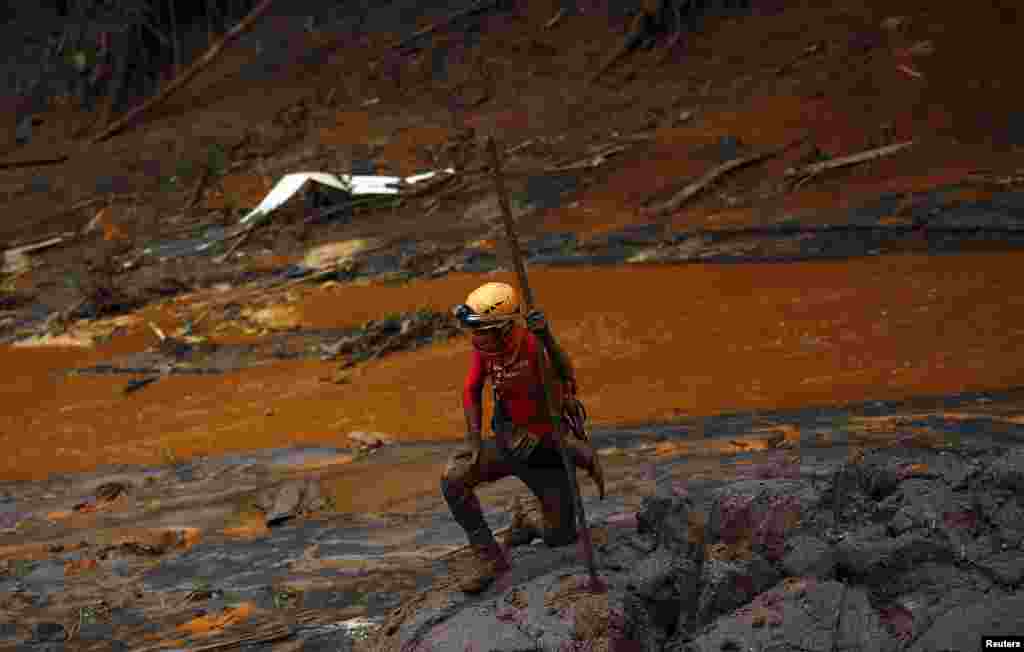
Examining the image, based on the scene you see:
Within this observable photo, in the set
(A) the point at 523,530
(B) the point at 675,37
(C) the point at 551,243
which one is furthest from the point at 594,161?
(A) the point at 523,530

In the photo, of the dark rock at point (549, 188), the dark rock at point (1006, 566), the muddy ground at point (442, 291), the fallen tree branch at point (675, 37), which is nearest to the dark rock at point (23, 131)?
the muddy ground at point (442, 291)

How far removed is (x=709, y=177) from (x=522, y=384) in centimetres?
1086

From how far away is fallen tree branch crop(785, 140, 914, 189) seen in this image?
47.9 feet

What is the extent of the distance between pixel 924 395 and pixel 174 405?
7.05m

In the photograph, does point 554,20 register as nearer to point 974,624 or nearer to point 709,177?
point 709,177

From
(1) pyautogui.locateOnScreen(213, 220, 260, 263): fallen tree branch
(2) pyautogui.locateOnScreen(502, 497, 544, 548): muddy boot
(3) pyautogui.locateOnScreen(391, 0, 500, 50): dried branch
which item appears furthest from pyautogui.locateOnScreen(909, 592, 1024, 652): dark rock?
(3) pyautogui.locateOnScreen(391, 0, 500, 50): dried branch

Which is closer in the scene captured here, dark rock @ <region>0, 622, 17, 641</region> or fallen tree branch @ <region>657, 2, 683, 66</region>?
dark rock @ <region>0, 622, 17, 641</region>

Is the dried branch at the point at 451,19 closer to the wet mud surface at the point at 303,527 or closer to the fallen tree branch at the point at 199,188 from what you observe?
the fallen tree branch at the point at 199,188

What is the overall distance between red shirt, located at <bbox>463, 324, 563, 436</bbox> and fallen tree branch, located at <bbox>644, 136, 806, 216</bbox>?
10213mm

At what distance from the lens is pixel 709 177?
15453 millimetres

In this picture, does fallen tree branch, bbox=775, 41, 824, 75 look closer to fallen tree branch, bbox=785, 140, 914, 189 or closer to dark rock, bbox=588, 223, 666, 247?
fallen tree branch, bbox=785, 140, 914, 189

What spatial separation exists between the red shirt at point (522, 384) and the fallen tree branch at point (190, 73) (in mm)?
22820

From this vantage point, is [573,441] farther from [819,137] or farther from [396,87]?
[396,87]

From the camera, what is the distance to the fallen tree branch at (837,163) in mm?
14594
